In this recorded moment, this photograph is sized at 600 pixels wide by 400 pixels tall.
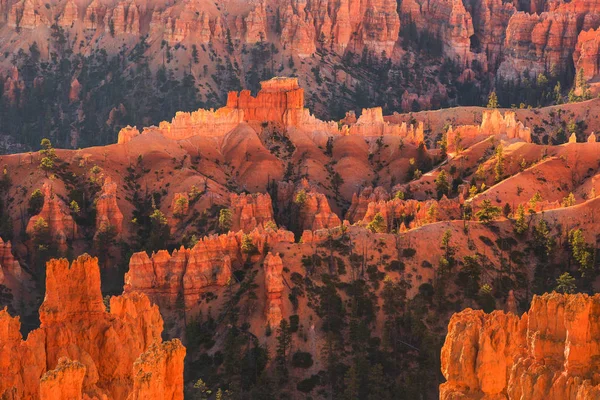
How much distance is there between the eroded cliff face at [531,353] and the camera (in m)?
48.6

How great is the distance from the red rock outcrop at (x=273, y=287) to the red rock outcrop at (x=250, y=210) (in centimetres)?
2580

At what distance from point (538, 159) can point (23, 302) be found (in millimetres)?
71610

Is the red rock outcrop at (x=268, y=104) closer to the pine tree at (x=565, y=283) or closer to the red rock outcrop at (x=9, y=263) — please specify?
the red rock outcrop at (x=9, y=263)

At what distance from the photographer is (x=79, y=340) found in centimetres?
6462

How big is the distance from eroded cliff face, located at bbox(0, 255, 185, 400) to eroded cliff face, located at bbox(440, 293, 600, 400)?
15139mm

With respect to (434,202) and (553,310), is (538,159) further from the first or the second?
(553,310)

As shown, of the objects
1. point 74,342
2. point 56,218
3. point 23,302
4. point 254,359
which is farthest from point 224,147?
point 74,342

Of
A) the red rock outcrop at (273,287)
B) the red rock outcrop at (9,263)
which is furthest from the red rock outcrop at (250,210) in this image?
the red rock outcrop at (273,287)

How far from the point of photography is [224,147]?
189000 mm

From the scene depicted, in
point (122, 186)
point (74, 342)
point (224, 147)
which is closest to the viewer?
point (74, 342)

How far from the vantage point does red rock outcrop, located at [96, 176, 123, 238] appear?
158 meters

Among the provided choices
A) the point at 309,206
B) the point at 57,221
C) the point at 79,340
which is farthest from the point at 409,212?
the point at 79,340

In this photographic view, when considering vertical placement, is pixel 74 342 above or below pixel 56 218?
below

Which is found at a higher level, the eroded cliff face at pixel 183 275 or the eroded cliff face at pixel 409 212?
the eroded cliff face at pixel 409 212
